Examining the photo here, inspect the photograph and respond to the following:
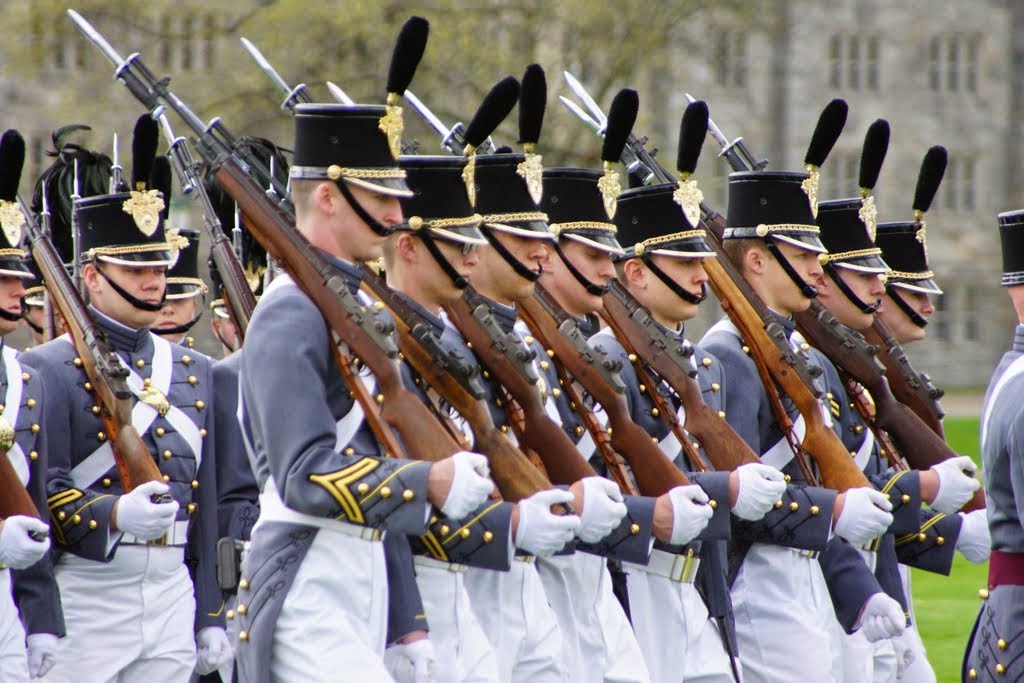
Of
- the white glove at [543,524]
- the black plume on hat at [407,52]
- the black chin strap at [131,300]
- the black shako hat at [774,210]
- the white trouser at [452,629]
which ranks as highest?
the black plume on hat at [407,52]

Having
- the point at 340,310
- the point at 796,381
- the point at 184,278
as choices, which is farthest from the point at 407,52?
the point at 184,278

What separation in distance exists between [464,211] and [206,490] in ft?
6.98

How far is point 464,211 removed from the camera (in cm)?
707

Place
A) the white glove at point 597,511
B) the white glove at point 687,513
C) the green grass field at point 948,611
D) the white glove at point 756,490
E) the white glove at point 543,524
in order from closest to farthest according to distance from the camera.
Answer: the white glove at point 543,524 → the white glove at point 597,511 → the white glove at point 687,513 → the white glove at point 756,490 → the green grass field at point 948,611

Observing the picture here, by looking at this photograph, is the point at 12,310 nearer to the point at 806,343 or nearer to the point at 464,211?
the point at 464,211

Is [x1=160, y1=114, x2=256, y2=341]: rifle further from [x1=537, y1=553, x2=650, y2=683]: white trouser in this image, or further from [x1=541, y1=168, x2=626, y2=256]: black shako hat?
[x1=537, y1=553, x2=650, y2=683]: white trouser

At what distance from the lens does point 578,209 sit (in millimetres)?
8438

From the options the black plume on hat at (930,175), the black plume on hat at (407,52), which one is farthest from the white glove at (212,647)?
the black plume on hat at (930,175)

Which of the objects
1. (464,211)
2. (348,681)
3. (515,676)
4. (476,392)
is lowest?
(515,676)

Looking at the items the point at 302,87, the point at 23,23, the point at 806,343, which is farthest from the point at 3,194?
the point at 23,23

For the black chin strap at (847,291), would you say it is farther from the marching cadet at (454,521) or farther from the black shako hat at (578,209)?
the marching cadet at (454,521)

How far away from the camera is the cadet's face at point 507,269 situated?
301 inches

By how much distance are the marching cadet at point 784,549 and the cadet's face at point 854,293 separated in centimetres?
57

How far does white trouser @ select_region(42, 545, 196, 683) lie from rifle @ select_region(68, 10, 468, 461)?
230 centimetres
